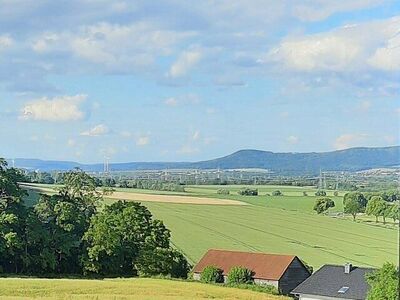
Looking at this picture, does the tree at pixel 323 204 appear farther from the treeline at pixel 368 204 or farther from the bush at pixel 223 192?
the bush at pixel 223 192

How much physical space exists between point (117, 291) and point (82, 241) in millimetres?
4447

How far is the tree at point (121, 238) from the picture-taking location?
14.4 m

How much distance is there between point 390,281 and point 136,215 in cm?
747

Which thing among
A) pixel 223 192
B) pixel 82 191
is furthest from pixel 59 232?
pixel 223 192

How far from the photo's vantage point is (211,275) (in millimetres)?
13828

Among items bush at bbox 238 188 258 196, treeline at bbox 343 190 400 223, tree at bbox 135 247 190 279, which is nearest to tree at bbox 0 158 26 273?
tree at bbox 135 247 190 279

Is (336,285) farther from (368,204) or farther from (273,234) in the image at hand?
(368,204)

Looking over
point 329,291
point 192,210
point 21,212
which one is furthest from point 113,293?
point 192,210

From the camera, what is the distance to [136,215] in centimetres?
1511

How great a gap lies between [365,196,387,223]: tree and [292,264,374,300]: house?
5836 millimetres

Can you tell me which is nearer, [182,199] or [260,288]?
[260,288]

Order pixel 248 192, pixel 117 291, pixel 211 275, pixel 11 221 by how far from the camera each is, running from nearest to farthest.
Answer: pixel 117 291 → pixel 211 275 → pixel 11 221 → pixel 248 192

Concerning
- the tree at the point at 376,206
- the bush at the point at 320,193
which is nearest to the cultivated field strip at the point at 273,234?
the tree at the point at 376,206

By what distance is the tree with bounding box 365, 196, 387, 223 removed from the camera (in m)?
18.1
